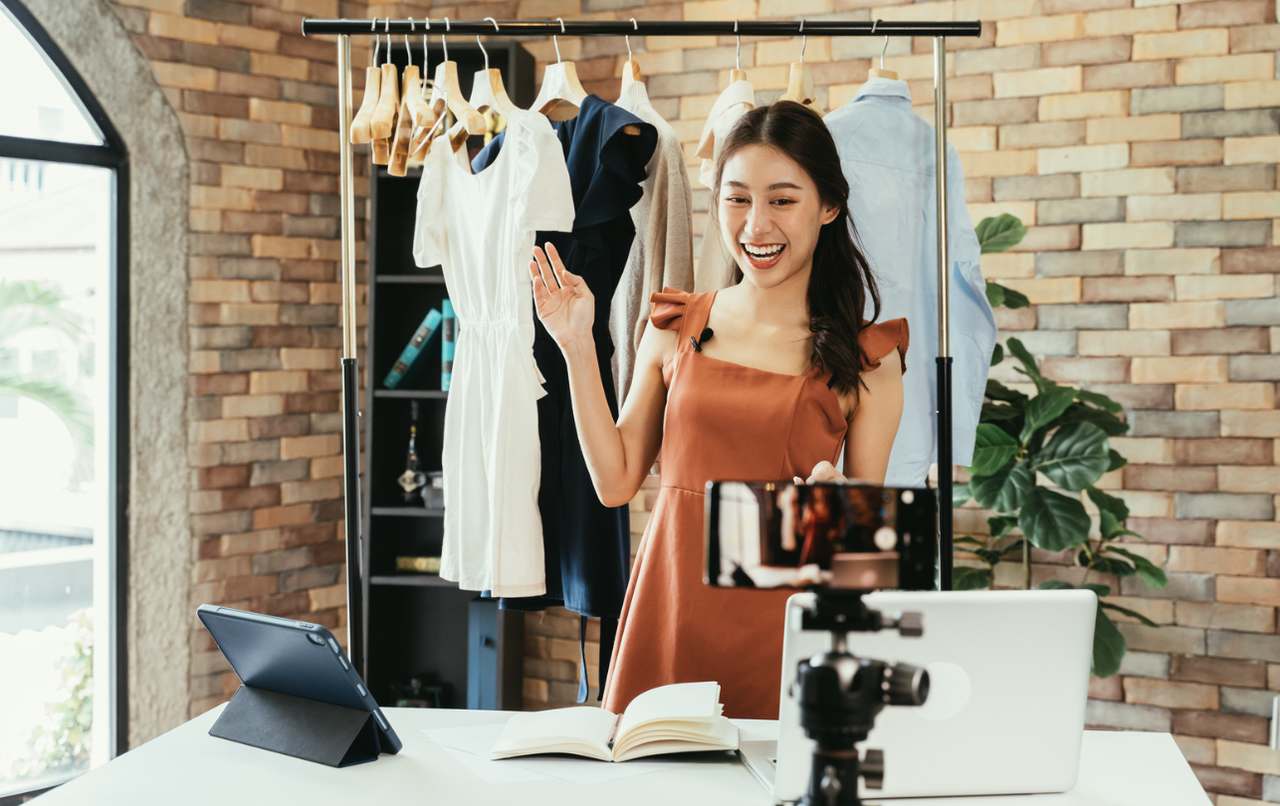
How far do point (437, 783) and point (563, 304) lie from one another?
832 millimetres

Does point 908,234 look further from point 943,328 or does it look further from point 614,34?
point 614,34

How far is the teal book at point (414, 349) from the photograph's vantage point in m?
3.55

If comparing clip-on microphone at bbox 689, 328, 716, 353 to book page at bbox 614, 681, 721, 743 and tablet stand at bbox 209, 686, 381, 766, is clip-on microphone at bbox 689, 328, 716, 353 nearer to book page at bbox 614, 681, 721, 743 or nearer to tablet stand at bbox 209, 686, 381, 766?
book page at bbox 614, 681, 721, 743

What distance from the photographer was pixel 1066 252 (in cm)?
323

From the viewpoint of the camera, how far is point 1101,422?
9.46 feet

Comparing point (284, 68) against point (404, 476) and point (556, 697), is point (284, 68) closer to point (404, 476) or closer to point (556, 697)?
point (404, 476)

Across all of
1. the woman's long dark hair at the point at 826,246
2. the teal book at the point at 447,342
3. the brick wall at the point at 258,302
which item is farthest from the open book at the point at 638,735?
the brick wall at the point at 258,302

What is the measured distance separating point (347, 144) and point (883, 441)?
3.94 feet

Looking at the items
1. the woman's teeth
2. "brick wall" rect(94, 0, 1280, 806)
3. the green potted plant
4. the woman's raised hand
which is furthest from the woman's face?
"brick wall" rect(94, 0, 1280, 806)

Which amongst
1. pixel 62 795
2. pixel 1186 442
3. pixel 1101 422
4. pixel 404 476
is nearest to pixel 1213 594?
pixel 1186 442

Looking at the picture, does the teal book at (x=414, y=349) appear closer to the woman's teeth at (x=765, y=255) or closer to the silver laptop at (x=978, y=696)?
the woman's teeth at (x=765, y=255)

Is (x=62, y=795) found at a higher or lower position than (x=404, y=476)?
lower

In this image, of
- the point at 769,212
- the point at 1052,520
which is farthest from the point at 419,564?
the point at 769,212

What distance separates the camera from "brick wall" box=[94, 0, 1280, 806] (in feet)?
10.1
